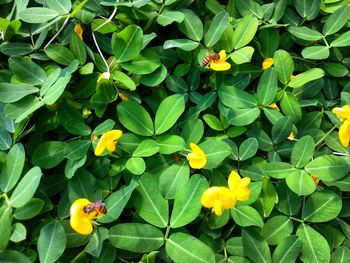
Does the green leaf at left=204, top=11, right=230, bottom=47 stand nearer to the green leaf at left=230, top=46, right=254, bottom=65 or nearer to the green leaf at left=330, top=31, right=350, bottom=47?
the green leaf at left=230, top=46, right=254, bottom=65

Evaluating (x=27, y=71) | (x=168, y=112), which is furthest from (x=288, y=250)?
(x=27, y=71)

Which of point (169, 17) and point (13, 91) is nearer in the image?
point (13, 91)

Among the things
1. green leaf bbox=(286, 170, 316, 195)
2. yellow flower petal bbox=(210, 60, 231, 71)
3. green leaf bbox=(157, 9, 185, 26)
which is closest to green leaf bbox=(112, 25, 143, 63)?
green leaf bbox=(157, 9, 185, 26)

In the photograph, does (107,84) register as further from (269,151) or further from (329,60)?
(329,60)

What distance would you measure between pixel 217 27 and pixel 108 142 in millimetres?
496

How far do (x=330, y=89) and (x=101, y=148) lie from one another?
75cm

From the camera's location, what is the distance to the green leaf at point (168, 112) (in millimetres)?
1202

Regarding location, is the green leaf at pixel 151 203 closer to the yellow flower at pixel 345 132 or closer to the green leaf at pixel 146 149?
the green leaf at pixel 146 149

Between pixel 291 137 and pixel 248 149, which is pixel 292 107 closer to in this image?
pixel 291 137

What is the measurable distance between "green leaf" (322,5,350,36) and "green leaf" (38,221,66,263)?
1009mm

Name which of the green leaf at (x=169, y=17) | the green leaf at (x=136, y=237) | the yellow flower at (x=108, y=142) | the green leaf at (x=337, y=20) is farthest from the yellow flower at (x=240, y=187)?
the green leaf at (x=337, y=20)

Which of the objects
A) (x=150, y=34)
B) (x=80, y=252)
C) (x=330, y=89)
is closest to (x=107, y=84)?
(x=150, y=34)

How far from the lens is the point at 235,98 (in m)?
1.26

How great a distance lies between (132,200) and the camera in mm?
1093
